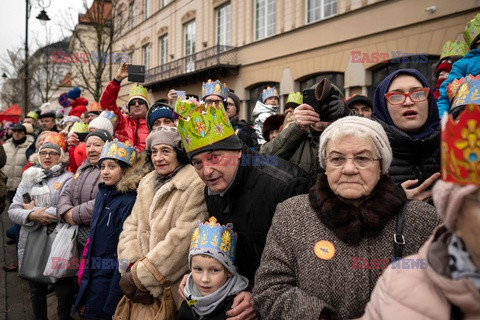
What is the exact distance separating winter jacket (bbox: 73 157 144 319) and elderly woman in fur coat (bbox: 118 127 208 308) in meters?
0.21

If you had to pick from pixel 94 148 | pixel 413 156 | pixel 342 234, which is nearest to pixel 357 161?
pixel 342 234

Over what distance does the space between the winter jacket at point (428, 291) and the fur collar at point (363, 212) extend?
1.25 ft

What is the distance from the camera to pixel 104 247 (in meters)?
3.54

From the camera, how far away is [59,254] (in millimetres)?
3957

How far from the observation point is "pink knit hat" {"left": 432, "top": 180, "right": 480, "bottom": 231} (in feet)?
3.66

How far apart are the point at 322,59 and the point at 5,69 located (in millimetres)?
24382

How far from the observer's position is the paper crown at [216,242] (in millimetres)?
2520

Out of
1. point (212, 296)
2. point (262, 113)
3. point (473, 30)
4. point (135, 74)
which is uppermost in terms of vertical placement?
point (473, 30)

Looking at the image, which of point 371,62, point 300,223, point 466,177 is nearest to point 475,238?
point 466,177

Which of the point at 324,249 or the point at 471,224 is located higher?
the point at 471,224

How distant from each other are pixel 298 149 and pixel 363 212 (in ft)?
3.68

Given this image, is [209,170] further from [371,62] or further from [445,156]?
[371,62]

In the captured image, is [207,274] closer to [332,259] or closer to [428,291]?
[332,259]

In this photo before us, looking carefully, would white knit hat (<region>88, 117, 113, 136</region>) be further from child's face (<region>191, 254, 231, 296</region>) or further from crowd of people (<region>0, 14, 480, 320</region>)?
child's face (<region>191, 254, 231, 296</region>)
